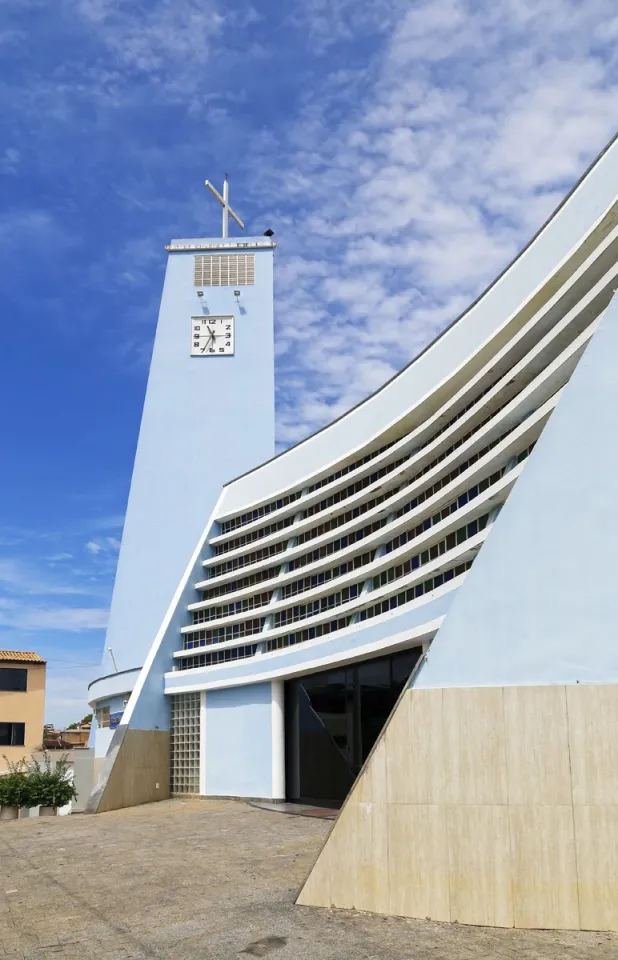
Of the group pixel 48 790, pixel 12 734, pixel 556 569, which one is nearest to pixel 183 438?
pixel 48 790

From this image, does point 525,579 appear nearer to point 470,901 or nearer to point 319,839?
point 470,901

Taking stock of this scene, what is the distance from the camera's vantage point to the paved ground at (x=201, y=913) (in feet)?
33.9

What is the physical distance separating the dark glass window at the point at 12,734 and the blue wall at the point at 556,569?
47.6 meters

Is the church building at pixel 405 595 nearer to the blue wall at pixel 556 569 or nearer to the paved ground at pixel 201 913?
the blue wall at pixel 556 569

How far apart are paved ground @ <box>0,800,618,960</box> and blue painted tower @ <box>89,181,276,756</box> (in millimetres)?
20591

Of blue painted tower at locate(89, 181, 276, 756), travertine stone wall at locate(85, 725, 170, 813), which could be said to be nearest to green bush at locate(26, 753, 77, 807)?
travertine stone wall at locate(85, 725, 170, 813)

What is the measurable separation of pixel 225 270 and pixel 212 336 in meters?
4.10

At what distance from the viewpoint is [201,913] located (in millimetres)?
12320

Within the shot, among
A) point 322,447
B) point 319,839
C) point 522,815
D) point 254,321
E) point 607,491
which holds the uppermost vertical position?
point 254,321

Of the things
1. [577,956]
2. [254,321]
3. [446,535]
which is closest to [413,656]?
[446,535]

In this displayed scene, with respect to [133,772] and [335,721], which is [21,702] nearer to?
[133,772]

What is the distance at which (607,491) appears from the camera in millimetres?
12117

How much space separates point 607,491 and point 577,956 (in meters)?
5.90

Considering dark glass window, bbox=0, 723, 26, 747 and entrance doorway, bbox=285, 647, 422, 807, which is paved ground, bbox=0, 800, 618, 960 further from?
dark glass window, bbox=0, 723, 26, 747
